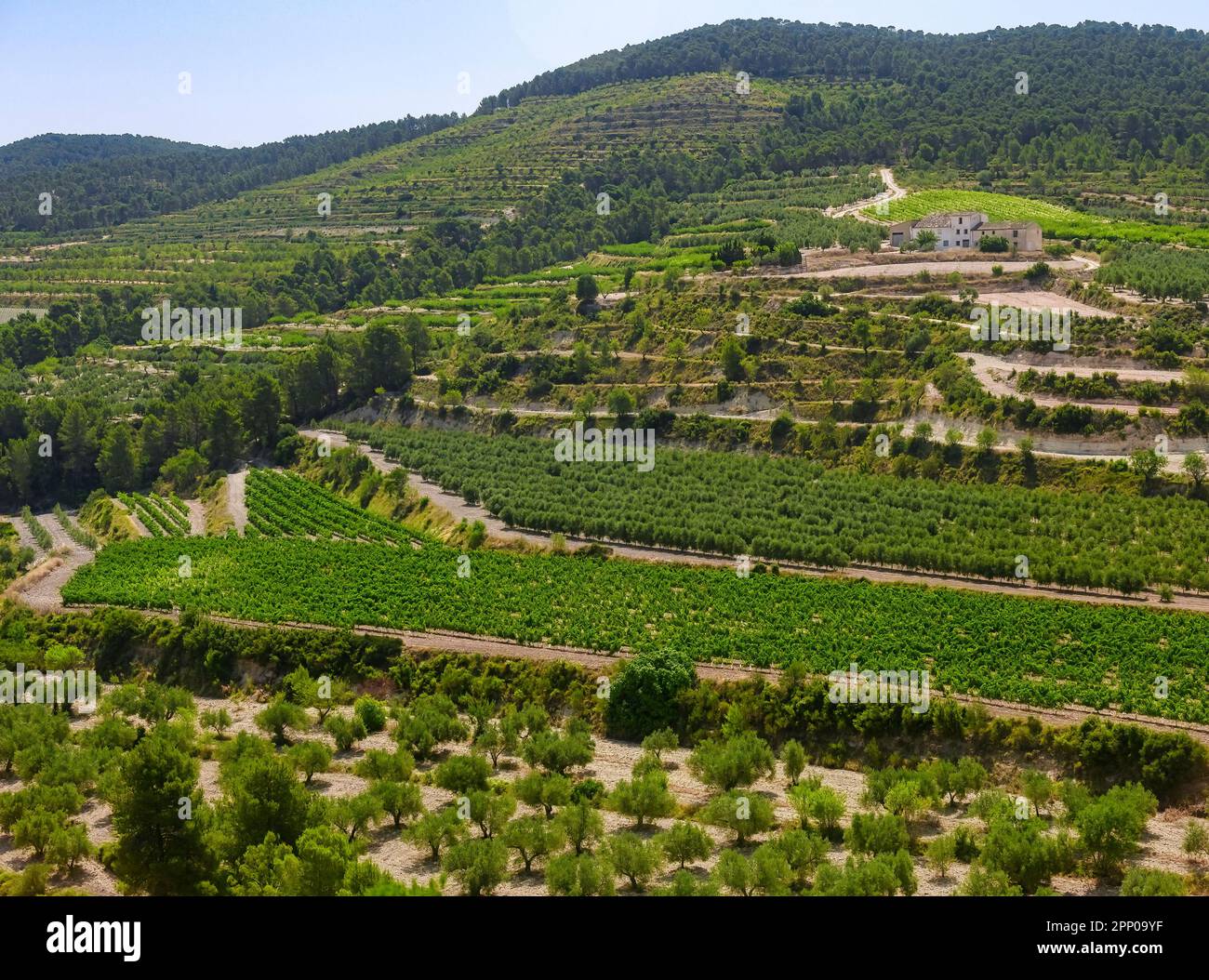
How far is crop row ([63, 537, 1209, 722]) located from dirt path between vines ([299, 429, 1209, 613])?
153 centimetres

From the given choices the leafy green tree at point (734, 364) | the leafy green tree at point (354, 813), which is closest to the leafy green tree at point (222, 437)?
the leafy green tree at point (734, 364)

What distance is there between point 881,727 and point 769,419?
129 feet

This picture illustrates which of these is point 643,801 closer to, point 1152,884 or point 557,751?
point 557,751

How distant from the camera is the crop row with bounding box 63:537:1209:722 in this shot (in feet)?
148

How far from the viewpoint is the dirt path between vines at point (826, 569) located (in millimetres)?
51562

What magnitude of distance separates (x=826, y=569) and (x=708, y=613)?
7768mm

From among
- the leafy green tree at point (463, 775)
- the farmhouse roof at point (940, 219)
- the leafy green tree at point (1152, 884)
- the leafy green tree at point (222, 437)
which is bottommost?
the leafy green tree at point (463, 775)

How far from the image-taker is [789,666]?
47062mm

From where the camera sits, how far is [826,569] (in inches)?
2304

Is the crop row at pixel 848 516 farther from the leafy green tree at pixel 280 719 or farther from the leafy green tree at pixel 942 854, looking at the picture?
the leafy green tree at pixel 942 854

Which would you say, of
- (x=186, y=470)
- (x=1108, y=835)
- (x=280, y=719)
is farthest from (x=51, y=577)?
(x=1108, y=835)

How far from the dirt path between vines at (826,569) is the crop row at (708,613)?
1527 mm

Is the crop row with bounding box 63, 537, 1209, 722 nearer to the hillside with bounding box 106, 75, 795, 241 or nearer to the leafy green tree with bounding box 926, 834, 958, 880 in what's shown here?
the leafy green tree with bounding box 926, 834, 958, 880
